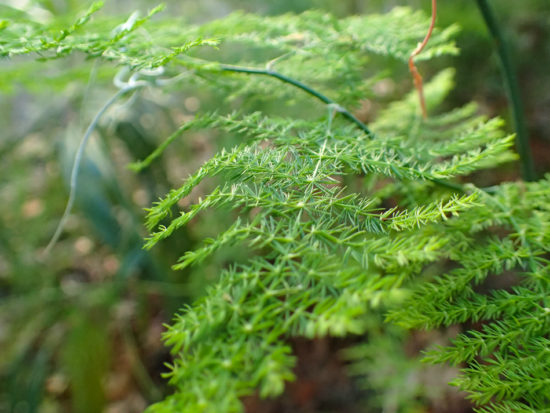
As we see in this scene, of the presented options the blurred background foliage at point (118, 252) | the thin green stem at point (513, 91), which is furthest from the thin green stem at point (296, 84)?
the blurred background foliage at point (118, 252)

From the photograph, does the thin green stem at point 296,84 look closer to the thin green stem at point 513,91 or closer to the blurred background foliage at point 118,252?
the thin green stem at point 513,91

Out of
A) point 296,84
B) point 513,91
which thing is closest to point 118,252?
point 296,84

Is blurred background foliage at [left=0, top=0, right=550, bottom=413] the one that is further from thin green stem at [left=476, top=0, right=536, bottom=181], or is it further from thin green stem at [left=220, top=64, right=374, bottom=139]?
thin green stem at [left=476, top=0, right=536, bottom=181]

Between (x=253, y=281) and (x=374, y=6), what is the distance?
6.46 ft

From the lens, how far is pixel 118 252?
1.16 meters

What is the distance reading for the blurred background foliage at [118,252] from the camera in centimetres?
109

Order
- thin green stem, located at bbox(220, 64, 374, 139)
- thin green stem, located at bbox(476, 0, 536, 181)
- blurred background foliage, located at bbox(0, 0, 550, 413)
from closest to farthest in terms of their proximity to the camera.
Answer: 1. thin green stem, located at bbox(220, 64, 374, 139)
2. thin green stem, located at bbox(476, 0, 536, 181)
3. blurred background foliage, located at bbox(0, 0, 550, 413)

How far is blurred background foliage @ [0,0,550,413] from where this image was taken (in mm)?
1094

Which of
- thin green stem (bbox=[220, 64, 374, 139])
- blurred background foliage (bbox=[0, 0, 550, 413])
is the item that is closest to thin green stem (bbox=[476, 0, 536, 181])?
thin green stem (bbox=[220, 64, 374, 139])

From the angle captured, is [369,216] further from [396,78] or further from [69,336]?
[396,78]

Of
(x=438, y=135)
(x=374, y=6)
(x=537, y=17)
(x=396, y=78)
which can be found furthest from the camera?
(x=374, y=6)

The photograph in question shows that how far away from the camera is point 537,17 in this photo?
1.60m

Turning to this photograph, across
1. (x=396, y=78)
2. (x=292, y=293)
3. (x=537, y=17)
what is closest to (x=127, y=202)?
(x=292, y=293)

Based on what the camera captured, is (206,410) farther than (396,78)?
No
